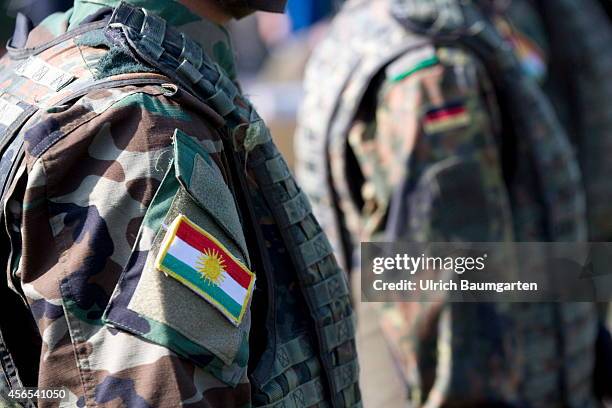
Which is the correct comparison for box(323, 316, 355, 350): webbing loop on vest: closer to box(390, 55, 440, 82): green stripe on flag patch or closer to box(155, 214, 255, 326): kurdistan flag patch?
box(155, 214, 255, 326): kurdistan flag patch

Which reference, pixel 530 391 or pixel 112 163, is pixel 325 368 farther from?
pixel 530 391

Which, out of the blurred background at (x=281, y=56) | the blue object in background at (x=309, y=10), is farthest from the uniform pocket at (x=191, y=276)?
the blue object in background at (x=309, y=10)

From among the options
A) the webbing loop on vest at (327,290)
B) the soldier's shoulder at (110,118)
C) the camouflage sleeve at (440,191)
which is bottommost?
the camouflage sleeve at (440,191)

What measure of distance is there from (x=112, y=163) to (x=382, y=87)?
52.2 inches

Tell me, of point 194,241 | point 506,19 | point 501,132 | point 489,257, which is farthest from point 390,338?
point 194,241

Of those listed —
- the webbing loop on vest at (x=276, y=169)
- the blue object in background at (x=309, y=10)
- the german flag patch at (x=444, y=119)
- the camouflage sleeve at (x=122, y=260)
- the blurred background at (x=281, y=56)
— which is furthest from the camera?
the blurred background at (x=281, y=56)

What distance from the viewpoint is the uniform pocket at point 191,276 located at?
93 cm

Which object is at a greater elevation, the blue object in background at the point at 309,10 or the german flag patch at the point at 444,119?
the german flag patch at the point at 444,119

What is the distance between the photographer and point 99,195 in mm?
953

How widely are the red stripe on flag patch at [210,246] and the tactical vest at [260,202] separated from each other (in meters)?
0.14

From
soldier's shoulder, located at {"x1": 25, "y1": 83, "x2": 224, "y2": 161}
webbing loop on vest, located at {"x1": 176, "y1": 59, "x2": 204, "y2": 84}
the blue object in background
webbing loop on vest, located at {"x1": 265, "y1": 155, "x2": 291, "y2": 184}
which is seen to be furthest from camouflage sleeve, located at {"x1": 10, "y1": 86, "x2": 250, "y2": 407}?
the blue object in background

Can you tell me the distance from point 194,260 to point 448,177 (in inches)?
49.5

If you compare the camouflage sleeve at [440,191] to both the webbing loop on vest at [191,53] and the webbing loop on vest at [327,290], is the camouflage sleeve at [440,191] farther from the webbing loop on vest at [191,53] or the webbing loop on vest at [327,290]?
the webbing loop on vest at [191,53]

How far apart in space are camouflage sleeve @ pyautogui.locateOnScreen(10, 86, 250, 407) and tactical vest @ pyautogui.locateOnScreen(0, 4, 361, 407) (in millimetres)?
64
